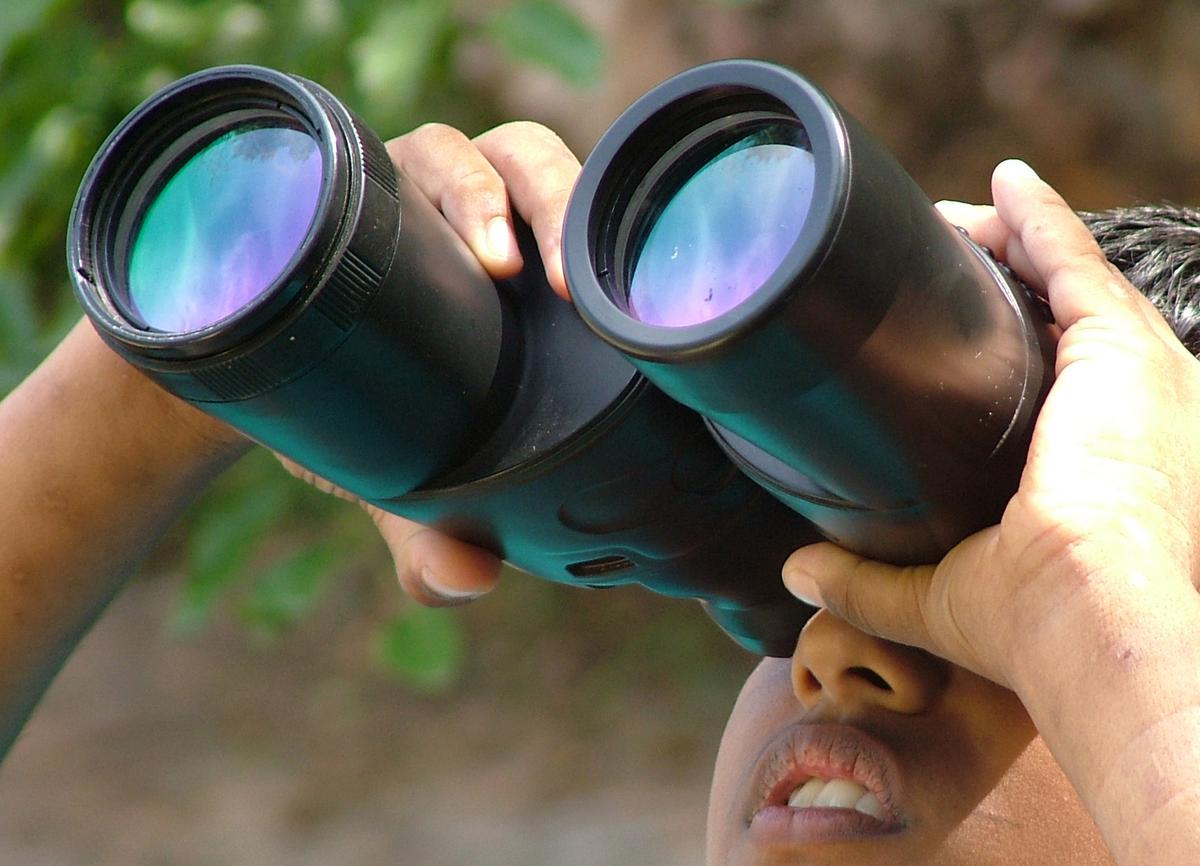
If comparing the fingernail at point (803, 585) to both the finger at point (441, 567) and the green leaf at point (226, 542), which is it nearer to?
the finger at point (441, 567)

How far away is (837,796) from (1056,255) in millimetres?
376

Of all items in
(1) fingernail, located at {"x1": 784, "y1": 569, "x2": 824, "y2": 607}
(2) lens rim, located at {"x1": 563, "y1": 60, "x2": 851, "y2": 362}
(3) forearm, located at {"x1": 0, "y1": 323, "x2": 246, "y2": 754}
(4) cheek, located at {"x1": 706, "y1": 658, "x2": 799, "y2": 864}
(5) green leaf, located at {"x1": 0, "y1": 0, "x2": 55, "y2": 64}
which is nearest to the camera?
(2) lens rim, located at {"x1": 563, "y1": 60, "x2": 851, "y2": 362}

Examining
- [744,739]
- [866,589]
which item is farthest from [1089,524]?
[744,739]

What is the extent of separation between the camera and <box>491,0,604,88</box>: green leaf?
77.3 inches

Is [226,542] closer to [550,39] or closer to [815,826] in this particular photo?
[550,39]

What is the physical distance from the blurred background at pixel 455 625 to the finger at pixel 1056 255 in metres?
1.44

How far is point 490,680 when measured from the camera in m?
4.37

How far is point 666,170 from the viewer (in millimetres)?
777

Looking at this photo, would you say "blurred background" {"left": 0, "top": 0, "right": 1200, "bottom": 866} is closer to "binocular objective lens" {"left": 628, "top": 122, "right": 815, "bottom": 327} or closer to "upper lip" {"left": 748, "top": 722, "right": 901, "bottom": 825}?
"upper lip" {"left": 748, "top": 722, "right": 901, "bottom": 825}

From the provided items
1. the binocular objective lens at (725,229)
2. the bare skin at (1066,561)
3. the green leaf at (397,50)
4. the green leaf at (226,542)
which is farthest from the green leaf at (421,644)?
the binocular objective lens at (725,229)

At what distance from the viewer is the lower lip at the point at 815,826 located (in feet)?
3.25

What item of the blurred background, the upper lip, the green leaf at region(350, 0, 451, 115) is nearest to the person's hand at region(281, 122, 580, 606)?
the upper lip

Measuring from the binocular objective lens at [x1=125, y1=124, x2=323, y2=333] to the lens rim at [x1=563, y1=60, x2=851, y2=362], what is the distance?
153 millimetres

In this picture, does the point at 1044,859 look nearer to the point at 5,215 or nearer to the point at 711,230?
the point at 711,230
